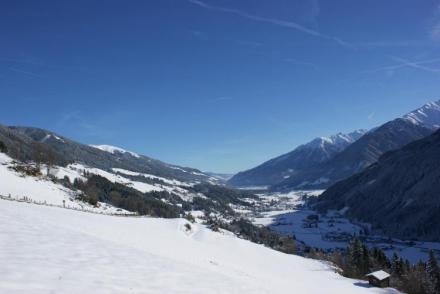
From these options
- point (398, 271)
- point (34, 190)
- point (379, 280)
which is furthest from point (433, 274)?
point (34, 190)

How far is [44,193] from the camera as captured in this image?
9125cm

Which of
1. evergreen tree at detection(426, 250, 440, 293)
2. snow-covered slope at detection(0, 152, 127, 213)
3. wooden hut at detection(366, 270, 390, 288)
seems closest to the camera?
wooden hut at detection(366, 270, 390, 288)

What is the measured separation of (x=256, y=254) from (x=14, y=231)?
50.1 metres

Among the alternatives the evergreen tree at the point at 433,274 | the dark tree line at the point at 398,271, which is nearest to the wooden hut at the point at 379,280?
the dark tree line at the point at 398,271

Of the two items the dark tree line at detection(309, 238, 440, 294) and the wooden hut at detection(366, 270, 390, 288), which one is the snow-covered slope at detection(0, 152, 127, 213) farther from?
the dark tree line at detection(309, 238, 440, 294)

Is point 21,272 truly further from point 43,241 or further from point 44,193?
point 44,193

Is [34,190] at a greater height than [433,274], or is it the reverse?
[34,190]

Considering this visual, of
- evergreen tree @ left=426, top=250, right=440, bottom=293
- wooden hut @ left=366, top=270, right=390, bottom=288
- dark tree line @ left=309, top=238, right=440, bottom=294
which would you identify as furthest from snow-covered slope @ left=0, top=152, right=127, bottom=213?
evergreen tree @ left=426, top=250, right=440, bottom=293

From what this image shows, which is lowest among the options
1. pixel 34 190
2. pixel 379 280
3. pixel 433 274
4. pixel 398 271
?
pixel 398 271

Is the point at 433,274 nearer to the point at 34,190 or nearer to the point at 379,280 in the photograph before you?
the point at 379,280

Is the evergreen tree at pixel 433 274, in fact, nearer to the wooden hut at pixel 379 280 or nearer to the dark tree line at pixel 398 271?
the dark tree line at pixel 398 271

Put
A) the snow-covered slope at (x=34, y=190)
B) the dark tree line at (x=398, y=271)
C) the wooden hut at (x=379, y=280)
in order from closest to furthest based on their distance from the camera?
the wooden hut at (x=379, y=280)
the dark tree line at (x=398, y=271)
the snow-covered slope at (x=34, y=190)

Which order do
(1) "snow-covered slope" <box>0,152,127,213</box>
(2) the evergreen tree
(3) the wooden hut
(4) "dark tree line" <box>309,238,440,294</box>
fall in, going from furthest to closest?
1. (1) "snow-covered slope" <box>0,152,127,213</box>
2. (2) the evergreen tree
3. (4) "dark tree line" <box>309,238,440,294</box>
4. (3) the wooden hut

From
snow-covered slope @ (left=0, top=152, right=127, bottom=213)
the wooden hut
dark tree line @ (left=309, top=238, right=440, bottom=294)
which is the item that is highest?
snow-covered slope @ (left=0, top=152, right=127, bottom=213)
